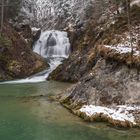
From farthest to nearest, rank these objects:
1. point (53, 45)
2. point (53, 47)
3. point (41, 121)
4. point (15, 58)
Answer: point (53, 45) → point (53, 47) → point (15, 58) → point (41, 121)

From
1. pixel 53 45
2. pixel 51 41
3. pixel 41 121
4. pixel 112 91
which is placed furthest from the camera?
pixel 51 41

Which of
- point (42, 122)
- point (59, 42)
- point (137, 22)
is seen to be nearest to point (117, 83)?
point (42, 122)

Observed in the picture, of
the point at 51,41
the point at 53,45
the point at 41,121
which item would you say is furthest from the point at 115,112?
the point at 51,41

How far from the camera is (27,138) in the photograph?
1714 cm

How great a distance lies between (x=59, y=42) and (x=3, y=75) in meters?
14.1

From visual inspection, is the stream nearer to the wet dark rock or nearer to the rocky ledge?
the rocky ledge

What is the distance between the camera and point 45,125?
19.3 m

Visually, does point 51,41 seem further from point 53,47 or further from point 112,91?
point 112,91

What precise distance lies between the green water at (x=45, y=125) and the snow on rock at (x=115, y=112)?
2.76ft

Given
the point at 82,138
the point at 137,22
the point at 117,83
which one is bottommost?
the point at 82,138

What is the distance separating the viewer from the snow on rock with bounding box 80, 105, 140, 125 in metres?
19.2

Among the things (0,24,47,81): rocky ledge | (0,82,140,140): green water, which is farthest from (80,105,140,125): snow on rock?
(0,24,47,81): rocky ledge

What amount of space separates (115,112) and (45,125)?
4387mm

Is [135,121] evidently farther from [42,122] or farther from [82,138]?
[42,122]
